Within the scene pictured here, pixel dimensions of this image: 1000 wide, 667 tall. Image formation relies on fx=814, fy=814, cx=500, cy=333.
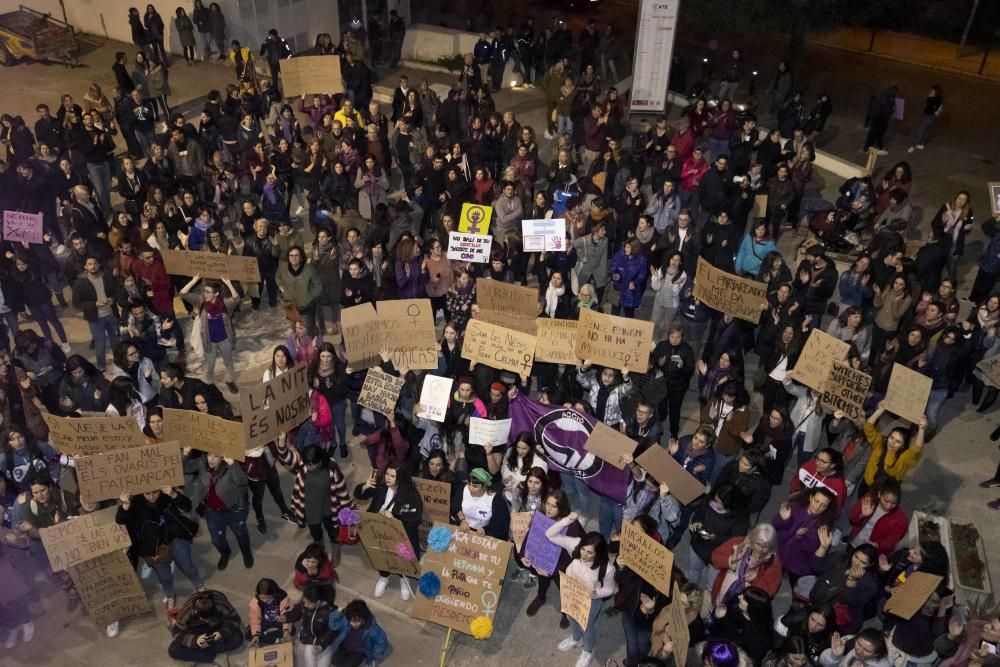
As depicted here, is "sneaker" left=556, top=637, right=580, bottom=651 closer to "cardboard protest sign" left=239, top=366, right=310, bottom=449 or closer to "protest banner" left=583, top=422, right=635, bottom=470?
A: "protest banner" left=583, top=422, right=635, bottom=470

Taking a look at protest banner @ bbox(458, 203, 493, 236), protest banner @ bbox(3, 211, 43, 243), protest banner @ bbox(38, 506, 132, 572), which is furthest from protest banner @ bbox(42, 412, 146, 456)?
protest banner @ bbox(458, 203, 493, 236)

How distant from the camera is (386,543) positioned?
27.0 ft

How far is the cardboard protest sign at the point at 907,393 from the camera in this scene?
27.9 ft

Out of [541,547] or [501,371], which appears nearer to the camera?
[541,547]

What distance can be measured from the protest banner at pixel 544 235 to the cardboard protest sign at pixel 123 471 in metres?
5.68

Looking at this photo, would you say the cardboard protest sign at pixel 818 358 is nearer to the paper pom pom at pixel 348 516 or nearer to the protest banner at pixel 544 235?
the protest banner at pixel 544 235

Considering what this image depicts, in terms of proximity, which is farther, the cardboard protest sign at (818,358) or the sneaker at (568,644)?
the cardboard protest sign at (818,358)

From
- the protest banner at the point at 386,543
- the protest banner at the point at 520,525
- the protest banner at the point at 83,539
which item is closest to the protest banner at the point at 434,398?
the protest banner at the point at 386,543

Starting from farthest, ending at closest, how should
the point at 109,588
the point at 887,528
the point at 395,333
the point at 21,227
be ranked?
the point at 21,227 → the point at 395,333 → the point at 109,588 → the point at 887,528

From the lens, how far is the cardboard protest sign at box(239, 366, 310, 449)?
8.31 m

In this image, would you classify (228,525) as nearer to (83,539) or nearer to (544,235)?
(83,539)

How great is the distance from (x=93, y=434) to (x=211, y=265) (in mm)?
3511

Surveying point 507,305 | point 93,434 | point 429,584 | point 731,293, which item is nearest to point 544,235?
point 507,305

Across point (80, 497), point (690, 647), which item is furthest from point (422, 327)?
point (690, 647)
